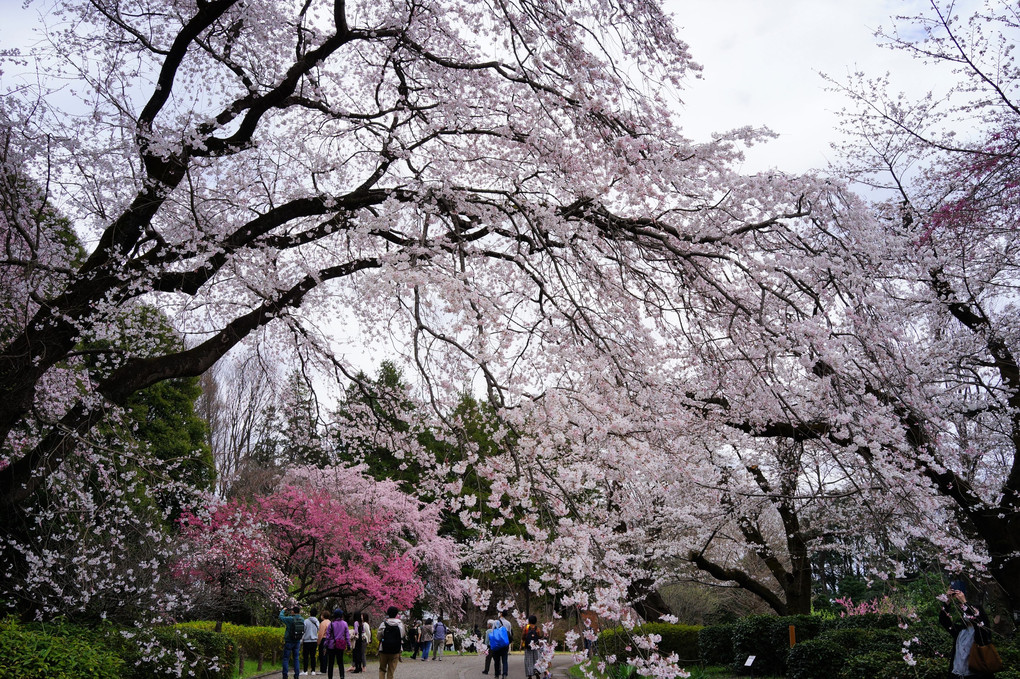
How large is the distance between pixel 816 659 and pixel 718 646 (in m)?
4.83

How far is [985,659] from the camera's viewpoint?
632cm

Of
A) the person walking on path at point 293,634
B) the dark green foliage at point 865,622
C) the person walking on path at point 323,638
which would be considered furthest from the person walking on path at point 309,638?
the dark green foliage at point 865,622

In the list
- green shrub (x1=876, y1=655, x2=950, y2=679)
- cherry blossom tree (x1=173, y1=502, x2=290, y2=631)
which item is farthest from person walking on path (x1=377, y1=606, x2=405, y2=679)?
green shrub (x1=876, y1=655, x2=950, y2=679)

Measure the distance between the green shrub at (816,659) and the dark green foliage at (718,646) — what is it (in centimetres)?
414

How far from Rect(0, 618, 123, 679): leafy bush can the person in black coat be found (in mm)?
7918

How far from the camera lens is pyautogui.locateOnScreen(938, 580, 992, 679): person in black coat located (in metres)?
6.39

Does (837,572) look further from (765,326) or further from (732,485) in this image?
(765,326)

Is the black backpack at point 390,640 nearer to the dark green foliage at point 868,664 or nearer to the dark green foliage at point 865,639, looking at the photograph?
the dark green foliage at point 868,664

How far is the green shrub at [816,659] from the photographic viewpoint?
34.9 ft

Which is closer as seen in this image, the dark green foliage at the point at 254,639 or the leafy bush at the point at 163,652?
the leafy bush at the point at 163,652

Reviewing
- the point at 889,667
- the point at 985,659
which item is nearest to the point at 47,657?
the point at 985,659

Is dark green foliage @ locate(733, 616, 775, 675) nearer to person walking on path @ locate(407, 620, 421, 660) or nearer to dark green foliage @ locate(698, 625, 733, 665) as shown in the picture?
dark green foliage @ locate(698, 625, 733, 665)

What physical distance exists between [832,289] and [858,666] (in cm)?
556

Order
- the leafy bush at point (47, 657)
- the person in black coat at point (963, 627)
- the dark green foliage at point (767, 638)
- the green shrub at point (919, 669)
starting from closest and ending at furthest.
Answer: the leafy bush at point (47, 657) → the person in black coat at point (963, 627) → the green shrub at point (919, 669) → the dark green foliage at point (767, 638)
